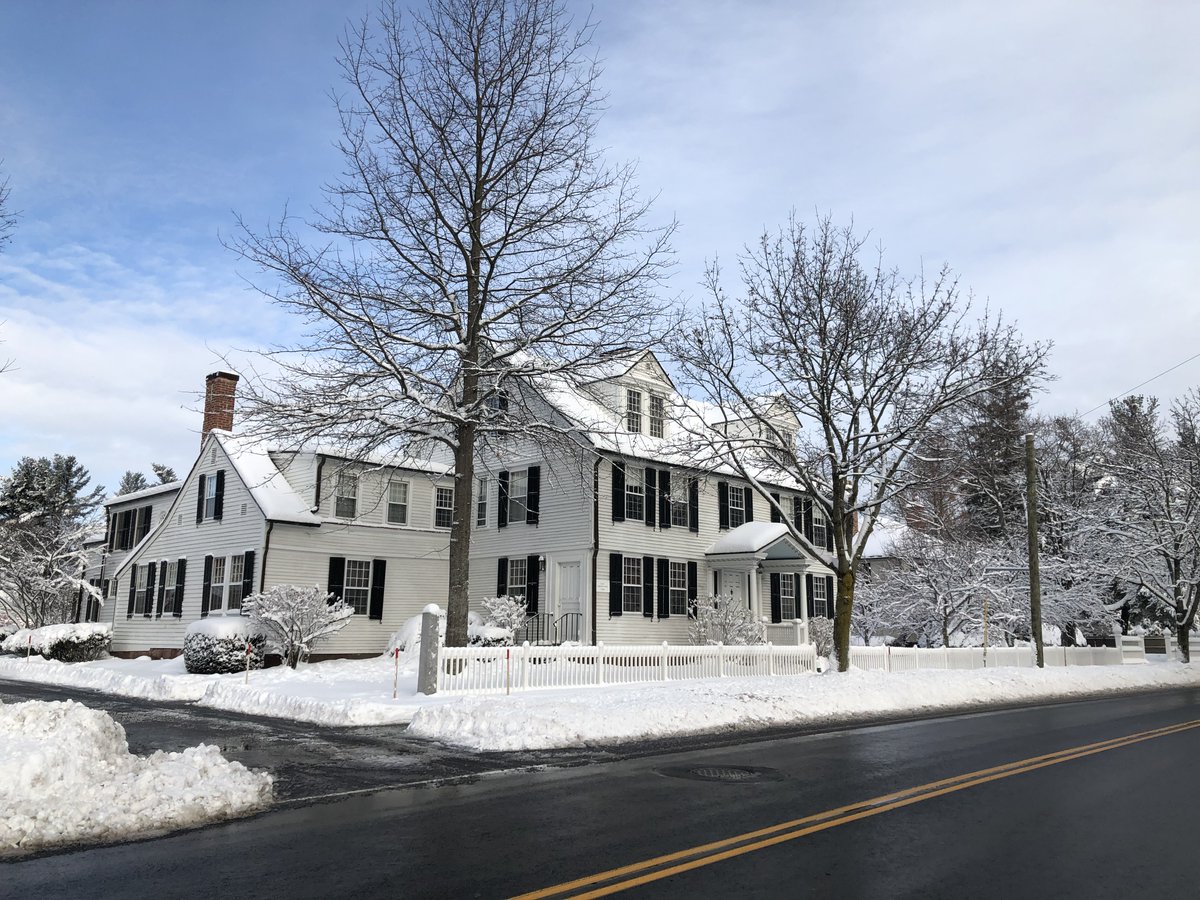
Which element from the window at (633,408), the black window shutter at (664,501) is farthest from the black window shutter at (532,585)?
the window at (633,408)

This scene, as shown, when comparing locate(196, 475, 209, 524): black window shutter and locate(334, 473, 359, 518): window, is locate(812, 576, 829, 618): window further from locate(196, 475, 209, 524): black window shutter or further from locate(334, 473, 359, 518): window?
locate(196, 475, 209, 524): black window shutter

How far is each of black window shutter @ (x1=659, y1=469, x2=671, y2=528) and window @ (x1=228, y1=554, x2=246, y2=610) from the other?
13.5 m

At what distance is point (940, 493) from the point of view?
28984 mm

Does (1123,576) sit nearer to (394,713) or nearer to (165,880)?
(394,713)

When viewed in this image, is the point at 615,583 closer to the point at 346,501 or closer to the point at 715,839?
the point at 346,501

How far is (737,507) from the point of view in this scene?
32031 mm

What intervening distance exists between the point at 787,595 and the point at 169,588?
22.2m

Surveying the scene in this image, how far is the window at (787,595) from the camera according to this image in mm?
32031

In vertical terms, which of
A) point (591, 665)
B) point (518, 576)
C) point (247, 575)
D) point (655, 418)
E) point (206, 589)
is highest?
point (655, 418)

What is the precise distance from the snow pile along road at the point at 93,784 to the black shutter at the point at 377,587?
2053 cm

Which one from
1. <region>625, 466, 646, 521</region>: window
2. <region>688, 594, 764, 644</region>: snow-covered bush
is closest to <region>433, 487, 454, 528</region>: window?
<region>625, 466, 646, 521</region>: window

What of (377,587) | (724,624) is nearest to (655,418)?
(724,624)

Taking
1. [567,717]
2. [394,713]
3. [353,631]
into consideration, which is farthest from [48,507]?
[567,717]

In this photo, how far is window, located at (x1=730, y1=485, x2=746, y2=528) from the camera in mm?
31703
